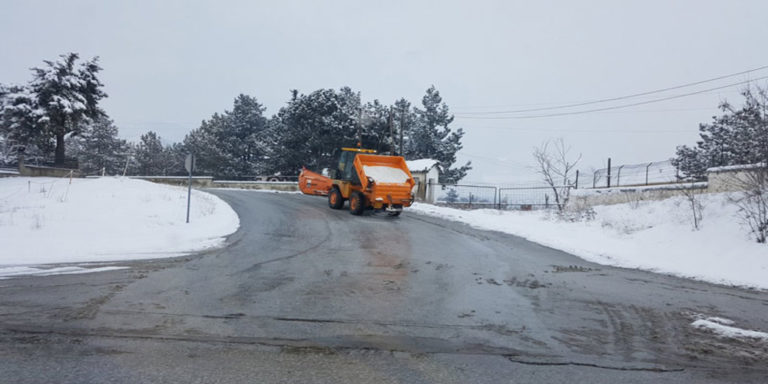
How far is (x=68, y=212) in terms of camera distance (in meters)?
12.6

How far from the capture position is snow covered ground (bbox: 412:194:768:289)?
875 cm

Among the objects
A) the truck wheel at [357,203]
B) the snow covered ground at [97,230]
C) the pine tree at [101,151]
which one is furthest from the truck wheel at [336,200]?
the pine tree at [101,151]

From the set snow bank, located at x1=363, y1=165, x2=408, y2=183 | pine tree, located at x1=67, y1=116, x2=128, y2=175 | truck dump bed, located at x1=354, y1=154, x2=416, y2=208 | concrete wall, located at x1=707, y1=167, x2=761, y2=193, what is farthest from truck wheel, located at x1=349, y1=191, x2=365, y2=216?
pine tree, located at x1=67, y1=116, x2=128, y2=175

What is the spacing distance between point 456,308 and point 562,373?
2000 millimetres

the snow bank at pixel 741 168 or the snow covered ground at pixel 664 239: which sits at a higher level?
the snow bank at pixel 741 168

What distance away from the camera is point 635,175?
22.3m

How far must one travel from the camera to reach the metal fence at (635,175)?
21297 millimetres

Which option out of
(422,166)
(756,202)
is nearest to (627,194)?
(756,202)

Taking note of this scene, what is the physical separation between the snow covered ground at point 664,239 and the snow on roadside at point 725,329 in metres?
3.27

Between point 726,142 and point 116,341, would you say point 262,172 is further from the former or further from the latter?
point 116,341

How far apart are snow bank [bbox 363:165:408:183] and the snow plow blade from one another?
25.6 feet

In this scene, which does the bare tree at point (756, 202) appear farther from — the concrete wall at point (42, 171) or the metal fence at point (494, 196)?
→ the concrete wall at point (42, 171)

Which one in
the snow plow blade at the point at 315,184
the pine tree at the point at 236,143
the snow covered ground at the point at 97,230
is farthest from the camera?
the pine tree at the point at 236,143

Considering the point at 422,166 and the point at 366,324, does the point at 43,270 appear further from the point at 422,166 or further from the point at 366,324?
the point at 422,166
